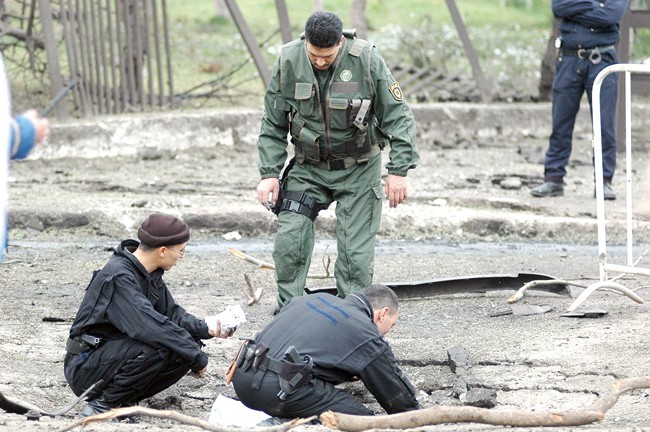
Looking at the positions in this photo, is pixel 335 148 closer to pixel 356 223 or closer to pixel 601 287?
pixel 356 223

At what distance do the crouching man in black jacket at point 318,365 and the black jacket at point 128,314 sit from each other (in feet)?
0.94

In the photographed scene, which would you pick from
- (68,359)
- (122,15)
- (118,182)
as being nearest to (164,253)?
(68,359)

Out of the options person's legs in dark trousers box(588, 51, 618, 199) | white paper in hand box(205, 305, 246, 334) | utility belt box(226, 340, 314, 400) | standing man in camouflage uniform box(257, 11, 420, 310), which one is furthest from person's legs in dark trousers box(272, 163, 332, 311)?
person's legs in dark trousers box(588, 51, 618, 199)

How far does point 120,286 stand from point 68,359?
477 mm

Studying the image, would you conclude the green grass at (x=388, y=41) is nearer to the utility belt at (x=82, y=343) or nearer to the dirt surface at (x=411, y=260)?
the dirt surface at (x=411, y=260)

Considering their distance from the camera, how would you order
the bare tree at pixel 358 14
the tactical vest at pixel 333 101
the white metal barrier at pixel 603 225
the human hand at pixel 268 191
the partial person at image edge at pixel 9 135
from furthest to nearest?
the bare tree at pixel 358 14
the white metal barrier at pixel 603 225
the human hand at pixel 268 191
the tactical vest at pixel 333 101
the partial person at image edge at pixel 9 135

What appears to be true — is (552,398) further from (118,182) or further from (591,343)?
(118,182)

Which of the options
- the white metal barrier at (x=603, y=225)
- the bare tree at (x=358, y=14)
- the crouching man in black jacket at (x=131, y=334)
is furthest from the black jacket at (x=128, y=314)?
the bare tree at (x=358, y=14)

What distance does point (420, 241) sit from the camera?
8.29 meters

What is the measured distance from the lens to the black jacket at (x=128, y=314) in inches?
183

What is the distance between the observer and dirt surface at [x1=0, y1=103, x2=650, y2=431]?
5.14 meters

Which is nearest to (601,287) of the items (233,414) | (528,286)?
(528,286)

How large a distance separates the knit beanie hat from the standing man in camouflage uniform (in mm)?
987

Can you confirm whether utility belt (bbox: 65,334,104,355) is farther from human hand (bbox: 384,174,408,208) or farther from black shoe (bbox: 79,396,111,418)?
human hand (bbox: 384,174,408,208)
